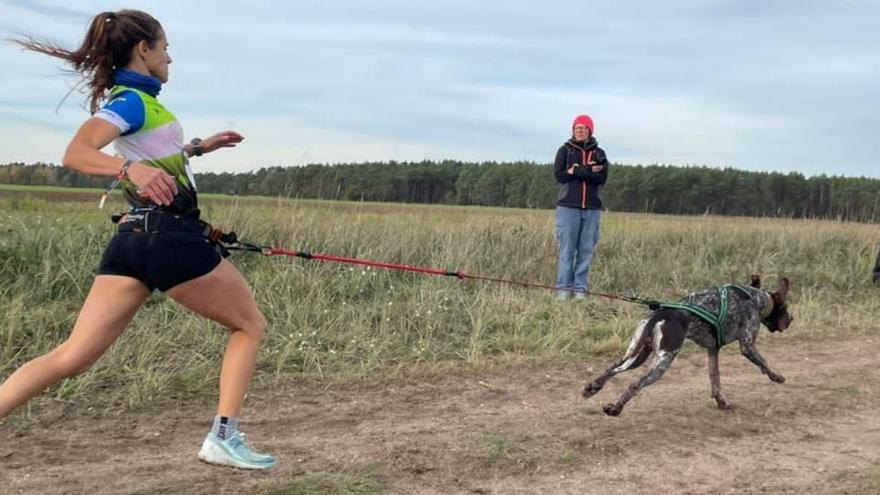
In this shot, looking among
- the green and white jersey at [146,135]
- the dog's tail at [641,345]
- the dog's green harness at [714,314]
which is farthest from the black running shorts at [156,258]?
the dog's green harness at [714,314]

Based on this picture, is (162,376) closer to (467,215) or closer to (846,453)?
(846,453)

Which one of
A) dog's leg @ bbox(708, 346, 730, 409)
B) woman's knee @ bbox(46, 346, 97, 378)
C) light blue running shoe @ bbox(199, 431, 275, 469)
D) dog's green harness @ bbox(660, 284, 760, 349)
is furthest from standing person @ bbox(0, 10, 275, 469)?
dog's leg @ bbox(708, 346, 730, 409)

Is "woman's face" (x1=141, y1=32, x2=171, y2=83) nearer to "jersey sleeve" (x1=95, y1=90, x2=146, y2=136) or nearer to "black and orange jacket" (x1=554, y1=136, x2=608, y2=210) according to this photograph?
"jersey sleeve" (x1=95, y1=90, x2=146, y2=136)

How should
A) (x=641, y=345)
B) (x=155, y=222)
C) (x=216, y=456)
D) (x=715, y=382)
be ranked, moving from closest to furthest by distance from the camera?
(x=155, y=222)
(x=216, y=456)
(x=641, y=345)
(x=715, y=382)

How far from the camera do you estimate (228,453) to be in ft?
12.4

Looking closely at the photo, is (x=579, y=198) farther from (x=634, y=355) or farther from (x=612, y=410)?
(x=612, y=410)

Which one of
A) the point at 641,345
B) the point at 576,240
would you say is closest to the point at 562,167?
the point at 576,240

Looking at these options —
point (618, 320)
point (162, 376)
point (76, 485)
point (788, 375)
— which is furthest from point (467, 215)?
point (76, 485)

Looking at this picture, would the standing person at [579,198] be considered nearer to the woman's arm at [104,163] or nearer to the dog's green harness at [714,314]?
the dog's green harness at [714,314]

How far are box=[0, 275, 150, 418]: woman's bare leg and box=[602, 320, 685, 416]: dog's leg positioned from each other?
9.83ft

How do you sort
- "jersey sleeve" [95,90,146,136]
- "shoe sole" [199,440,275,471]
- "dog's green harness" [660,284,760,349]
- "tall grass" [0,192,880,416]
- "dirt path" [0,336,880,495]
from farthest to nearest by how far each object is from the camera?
"tall grass" [0,192,880,416]
"dog's green harness" [660,284,760,349]
"dirt path" [0,336,880,495]
"shoe sole" [199,440,275,471]
"jersey sleeve" [95,90,146,136]

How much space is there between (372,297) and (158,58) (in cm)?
529

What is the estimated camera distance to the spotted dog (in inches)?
206

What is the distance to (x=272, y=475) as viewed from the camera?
411cm
